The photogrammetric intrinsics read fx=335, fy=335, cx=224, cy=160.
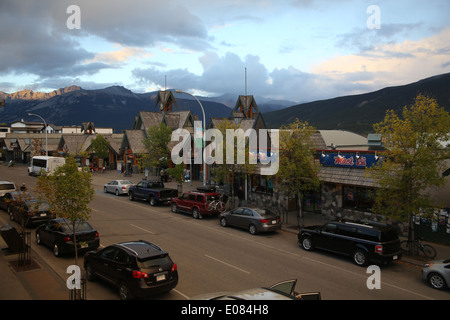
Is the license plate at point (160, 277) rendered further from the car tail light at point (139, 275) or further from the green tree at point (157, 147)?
the green tree at point (157, 147)

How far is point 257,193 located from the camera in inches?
1101

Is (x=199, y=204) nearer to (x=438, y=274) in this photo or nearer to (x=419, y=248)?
(x=419, y=248)

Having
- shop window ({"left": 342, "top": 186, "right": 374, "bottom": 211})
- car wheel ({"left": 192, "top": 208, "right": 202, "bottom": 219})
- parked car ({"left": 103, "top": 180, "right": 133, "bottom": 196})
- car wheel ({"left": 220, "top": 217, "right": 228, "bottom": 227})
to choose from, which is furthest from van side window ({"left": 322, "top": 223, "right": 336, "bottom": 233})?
parked car ({"left": 103, "top": 180, "right": 133, "bottom": 196})

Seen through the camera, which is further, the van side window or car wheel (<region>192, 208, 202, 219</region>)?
car wheel (<region>192, 208, 202, 219</region>)

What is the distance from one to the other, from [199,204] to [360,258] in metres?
12.3

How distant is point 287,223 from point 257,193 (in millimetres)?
5645

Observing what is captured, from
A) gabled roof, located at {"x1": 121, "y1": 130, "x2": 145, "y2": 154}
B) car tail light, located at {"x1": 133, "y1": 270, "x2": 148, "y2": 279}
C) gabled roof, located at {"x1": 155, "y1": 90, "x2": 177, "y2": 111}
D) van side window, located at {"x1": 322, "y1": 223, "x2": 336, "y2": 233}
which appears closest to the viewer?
car tail light, located at {"x1": 133, "y1": 270, "x2": 148, "y2": 279}

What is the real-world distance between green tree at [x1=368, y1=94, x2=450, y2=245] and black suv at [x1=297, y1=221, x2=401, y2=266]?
160cm

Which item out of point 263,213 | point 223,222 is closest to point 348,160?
point 263,213

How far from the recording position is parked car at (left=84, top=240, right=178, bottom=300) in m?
9.98

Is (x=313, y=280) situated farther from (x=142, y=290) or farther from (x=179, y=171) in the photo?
(x=179, y=171)

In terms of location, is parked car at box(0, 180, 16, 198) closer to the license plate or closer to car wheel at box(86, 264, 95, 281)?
car wheel at box(86, 264, 95, 281)
